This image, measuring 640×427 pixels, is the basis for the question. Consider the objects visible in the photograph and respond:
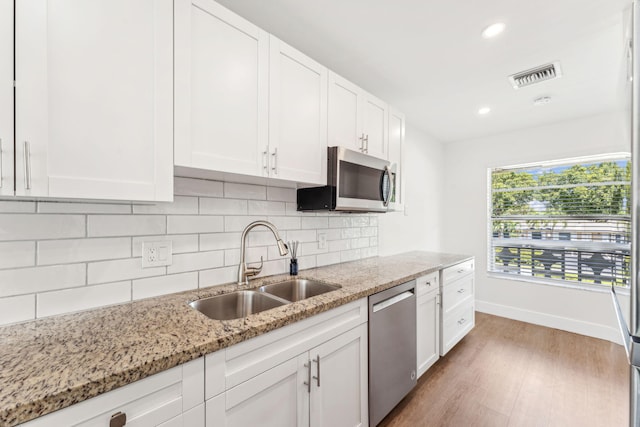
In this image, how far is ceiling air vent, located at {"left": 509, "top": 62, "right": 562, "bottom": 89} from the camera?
2096 mm

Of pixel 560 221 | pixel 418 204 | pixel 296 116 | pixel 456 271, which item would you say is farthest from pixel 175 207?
pixel 560 221

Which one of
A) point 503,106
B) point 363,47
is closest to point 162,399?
point 363,47

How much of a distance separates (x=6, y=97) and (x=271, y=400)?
1316 millimetres

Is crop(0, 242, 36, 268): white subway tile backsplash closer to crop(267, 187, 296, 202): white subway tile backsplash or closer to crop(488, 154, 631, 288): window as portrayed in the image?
crop(267, 187, 296, 202): white subway tile backsplash

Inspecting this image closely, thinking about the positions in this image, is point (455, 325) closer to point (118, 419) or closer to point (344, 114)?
point (344, 114)

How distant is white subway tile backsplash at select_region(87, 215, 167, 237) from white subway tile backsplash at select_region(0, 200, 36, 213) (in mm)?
174

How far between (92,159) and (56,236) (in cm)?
42

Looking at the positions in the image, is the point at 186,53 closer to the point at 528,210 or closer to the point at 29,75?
the point at 29,75

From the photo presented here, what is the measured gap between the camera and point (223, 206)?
1610mm

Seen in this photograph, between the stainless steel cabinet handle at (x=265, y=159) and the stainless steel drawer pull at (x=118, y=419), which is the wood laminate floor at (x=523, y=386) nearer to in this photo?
the stainless steel drawer pull at (x=118, y=419)

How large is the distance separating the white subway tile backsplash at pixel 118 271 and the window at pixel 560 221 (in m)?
4.01

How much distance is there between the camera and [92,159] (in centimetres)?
94

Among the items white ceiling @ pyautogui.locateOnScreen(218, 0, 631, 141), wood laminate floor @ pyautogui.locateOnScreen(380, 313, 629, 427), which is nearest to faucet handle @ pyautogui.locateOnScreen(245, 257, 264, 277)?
wood laminate floor @ pyautogui.locateOnScreen(380, 313, 629, 427)

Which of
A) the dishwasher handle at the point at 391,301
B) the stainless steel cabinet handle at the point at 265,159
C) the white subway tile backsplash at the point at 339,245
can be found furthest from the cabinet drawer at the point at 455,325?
the stainless steel cabinet handle at the point at 265,159
